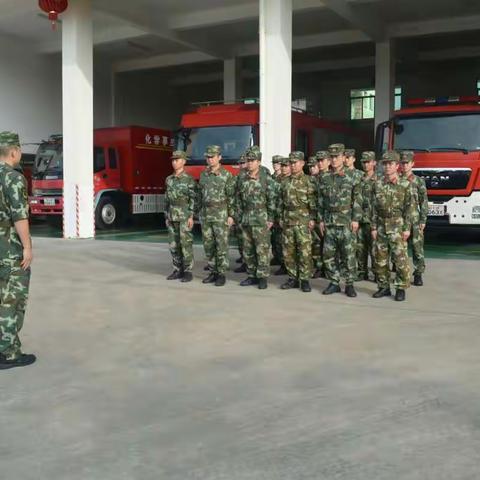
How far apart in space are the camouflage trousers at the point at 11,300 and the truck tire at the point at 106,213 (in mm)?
10377

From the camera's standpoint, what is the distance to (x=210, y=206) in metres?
6.93

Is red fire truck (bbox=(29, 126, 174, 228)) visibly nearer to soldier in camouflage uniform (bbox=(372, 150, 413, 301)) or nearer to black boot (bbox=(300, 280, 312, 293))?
black boot (bbox=(300, 280, 312, 293))

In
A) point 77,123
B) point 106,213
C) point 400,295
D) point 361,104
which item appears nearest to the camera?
point 400,295

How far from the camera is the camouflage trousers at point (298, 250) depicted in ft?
21.2

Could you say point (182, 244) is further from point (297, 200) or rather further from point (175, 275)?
point (297, 200)

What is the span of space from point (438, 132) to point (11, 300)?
25.6 ft

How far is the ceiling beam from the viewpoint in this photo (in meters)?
12.7

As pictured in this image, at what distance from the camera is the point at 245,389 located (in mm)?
3553

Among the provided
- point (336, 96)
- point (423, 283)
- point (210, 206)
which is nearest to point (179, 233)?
point (210, 206)

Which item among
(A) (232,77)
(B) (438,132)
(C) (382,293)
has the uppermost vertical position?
(A) (232,77)

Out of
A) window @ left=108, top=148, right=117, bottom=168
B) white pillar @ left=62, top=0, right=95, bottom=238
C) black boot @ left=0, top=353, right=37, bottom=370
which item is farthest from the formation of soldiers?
window @ left=108, top=148, right=117, bottom=168

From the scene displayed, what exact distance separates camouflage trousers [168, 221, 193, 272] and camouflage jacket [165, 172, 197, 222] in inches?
4.1

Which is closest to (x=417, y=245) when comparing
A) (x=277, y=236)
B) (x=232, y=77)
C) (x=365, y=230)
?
(x=365, y=230)

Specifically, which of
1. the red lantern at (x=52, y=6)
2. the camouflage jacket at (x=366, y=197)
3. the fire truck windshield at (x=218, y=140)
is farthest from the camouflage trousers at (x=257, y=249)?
the red lantern at (x=52, y=6)
